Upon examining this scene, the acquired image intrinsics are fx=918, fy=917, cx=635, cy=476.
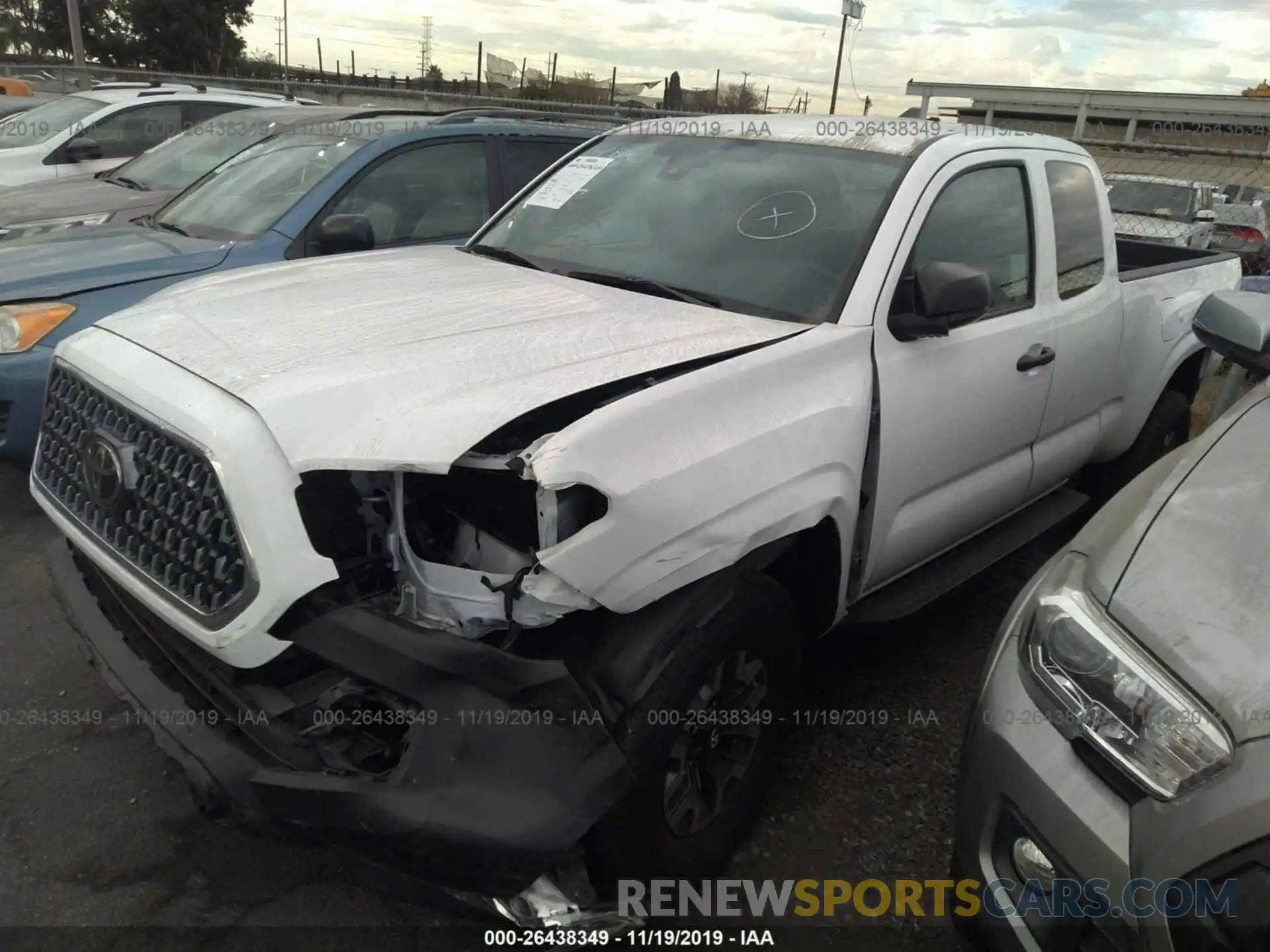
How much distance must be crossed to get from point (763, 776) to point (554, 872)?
803 mm

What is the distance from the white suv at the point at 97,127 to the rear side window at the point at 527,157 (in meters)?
3.94

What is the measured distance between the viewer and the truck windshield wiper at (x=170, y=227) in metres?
4.77

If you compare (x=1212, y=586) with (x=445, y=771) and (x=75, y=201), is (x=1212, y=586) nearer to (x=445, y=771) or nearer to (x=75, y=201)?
(x=445, y=771)

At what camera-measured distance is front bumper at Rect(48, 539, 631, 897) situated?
166 cm

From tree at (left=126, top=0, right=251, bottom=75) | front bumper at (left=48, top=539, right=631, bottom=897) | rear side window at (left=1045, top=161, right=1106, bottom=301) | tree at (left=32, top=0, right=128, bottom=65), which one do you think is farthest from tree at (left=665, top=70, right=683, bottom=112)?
tree at (left=32, top=0, right=128, bottom=65)

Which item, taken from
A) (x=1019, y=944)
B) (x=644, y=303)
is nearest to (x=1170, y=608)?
(x=1019, y=944)

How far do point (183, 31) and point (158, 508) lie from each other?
45079 millimetres

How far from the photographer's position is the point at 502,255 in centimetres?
329

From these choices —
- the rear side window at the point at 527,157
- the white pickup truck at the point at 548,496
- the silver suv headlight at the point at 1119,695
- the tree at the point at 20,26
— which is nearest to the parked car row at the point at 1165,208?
the rear side window at the point at 527,157

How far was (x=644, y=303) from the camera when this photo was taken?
263 cm

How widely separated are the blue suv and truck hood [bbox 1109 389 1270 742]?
3.42 metres

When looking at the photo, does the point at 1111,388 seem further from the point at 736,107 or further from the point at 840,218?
the point at 736,107

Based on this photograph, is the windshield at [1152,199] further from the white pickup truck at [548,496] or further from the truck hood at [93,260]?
the truck hood at [93,260]

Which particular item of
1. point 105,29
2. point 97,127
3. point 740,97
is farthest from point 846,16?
point 105,29
